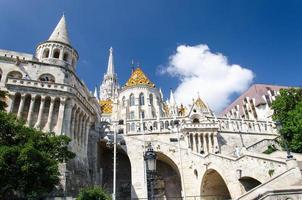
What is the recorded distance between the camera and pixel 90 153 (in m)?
25.7

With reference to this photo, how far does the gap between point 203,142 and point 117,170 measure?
10.5 meters

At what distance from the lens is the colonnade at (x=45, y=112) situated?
20656mm

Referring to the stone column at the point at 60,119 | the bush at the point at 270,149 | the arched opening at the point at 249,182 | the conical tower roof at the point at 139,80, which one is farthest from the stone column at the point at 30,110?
the conical tower roof at the point at 139,80

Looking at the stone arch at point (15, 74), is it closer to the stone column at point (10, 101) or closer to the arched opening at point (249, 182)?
the stone column at point (10, 101)

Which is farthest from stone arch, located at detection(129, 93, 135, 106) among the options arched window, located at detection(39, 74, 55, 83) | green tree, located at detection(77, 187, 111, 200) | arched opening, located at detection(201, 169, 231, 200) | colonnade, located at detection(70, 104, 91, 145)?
green tree, located at detection(77, 187, 111, 200)

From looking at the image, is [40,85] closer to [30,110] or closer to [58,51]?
[30,110]

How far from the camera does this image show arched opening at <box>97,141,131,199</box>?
27.4 metres

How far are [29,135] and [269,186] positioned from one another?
14.2m

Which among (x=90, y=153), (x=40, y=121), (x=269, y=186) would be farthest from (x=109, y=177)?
(x=269, y=186)

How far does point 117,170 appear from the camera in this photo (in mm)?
29078

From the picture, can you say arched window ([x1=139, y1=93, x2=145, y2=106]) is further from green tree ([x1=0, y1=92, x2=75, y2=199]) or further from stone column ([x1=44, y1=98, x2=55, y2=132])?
green tree ([x1=0, y1=92, x2=75, y2=199])

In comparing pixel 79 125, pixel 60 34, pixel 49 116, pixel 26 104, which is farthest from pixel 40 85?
pixel 60 34

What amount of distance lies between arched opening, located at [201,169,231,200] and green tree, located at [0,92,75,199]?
14472 mm

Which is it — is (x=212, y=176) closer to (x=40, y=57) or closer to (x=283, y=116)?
(x=283, y=116)
